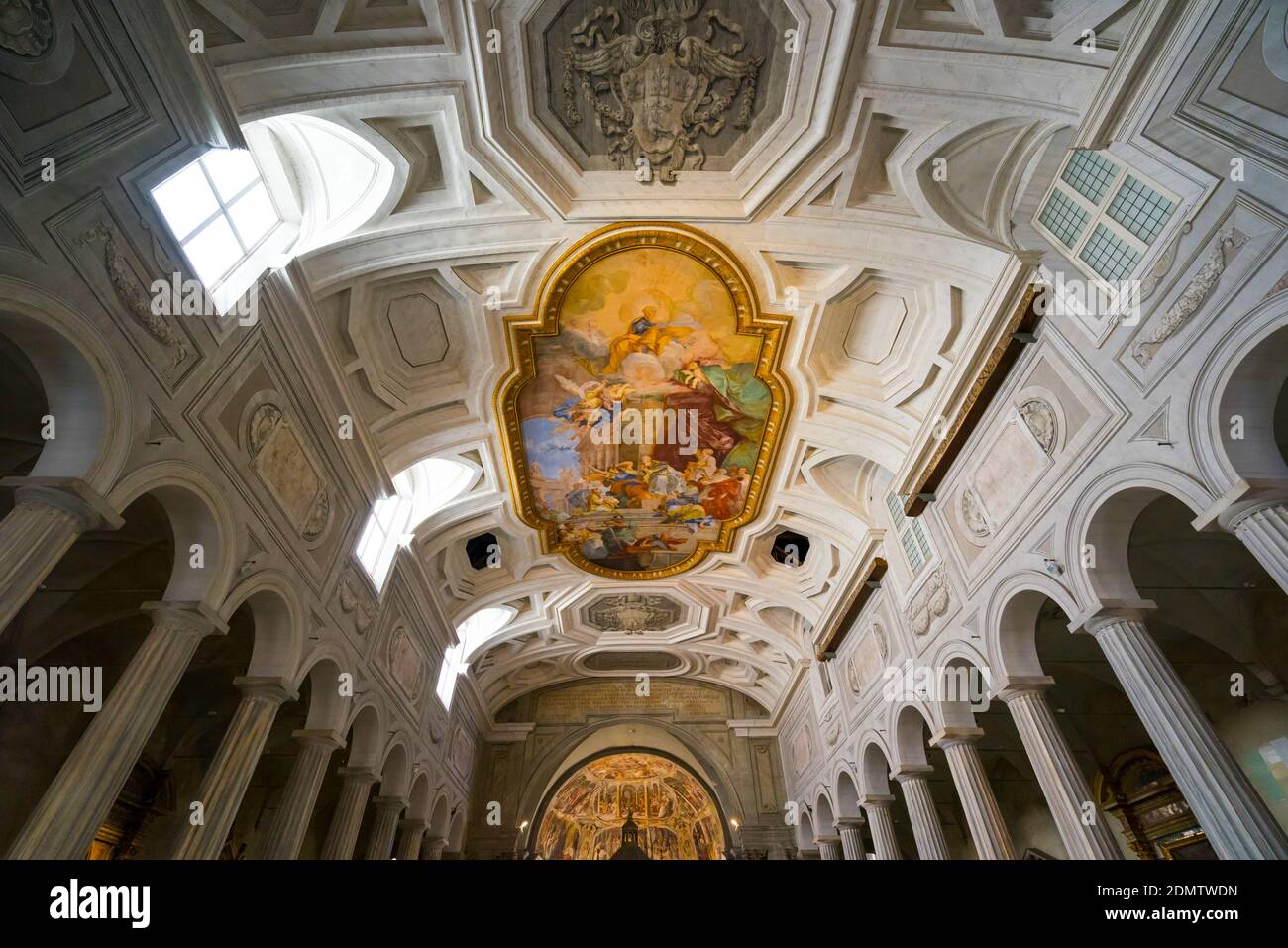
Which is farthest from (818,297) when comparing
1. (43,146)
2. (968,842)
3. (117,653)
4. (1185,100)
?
(968,842)

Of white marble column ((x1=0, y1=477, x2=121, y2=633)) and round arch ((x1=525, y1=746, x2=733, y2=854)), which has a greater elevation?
round arch ((x1=525, y1=746, x2=733, y2=854))

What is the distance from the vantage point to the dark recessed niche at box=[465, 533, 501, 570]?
667 inches

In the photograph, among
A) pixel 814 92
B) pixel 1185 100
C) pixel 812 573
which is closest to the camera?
pixel 1185 100

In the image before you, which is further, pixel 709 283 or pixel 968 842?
pixel 968 842

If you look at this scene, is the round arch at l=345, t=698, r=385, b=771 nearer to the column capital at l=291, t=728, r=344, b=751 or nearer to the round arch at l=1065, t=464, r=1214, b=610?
the column capital at l=291, t=728, r=344, b=751

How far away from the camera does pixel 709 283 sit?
36.2 feet

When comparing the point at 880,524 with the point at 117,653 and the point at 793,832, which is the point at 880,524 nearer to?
the point at 793,832

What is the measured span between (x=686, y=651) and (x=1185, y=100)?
1986 centimetres

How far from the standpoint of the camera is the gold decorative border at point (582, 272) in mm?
10383

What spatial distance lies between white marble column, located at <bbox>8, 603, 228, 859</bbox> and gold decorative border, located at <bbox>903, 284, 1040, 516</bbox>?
10.6m

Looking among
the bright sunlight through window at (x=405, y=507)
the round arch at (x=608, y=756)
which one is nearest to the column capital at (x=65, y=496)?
the bright sunlight through window at (x=405, y=507)

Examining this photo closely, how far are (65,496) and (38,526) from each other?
1.03 ft

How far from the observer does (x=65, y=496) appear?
573cm

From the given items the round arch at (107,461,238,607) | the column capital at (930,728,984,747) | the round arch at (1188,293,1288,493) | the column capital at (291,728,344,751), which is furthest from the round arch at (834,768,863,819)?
the round arch at (107,461,238,607)
